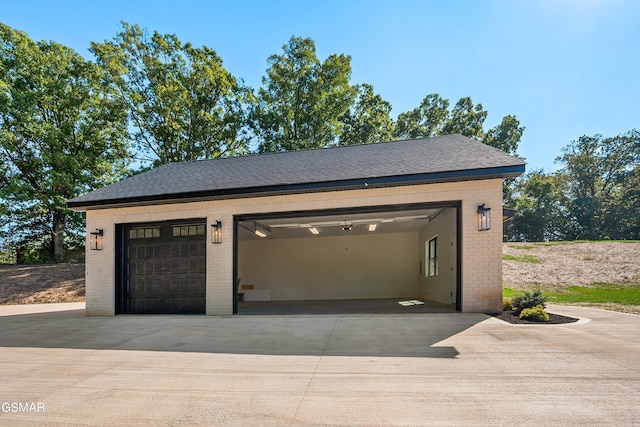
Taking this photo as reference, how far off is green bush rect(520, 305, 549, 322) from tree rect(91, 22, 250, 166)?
70.5ft

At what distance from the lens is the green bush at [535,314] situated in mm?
7207

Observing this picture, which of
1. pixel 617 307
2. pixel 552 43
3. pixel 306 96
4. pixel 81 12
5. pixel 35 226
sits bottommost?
pixel 617 307

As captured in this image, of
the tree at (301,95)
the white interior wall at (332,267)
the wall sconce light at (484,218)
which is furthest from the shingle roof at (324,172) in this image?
the tree at (301,95)

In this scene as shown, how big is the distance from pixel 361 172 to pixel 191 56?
20698 millimetres

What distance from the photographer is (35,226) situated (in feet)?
78.5

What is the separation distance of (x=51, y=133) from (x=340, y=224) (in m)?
18.8

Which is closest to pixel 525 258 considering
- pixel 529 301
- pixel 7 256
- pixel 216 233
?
pixel 529 301

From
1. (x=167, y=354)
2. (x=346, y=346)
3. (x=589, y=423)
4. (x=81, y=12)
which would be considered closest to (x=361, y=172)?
(x=346, y=346)

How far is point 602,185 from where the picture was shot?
36.6m

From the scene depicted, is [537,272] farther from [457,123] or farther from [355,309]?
[457,123]

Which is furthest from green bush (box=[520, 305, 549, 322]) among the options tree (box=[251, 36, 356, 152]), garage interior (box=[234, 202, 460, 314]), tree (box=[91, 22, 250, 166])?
tree (box=[91, 22, 250, 166])

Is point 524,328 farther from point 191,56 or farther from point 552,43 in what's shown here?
point 191,56

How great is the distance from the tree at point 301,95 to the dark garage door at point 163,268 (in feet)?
48.9

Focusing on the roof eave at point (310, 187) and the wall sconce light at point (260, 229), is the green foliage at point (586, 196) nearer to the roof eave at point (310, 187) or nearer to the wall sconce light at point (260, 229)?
the wall sconce light at point (260, 229)
